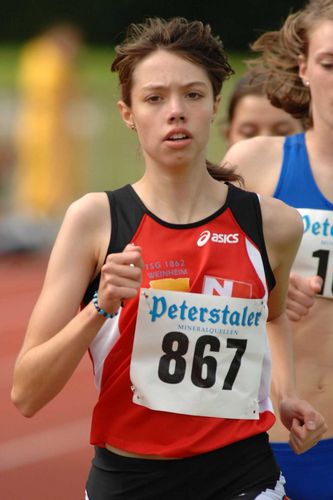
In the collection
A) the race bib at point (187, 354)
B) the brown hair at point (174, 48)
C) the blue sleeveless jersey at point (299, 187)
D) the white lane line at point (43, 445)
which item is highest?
the brown hair at point (174, 48)

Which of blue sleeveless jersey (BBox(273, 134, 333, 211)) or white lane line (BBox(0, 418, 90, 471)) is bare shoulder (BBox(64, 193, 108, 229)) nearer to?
blue sleeveless jersey (BBox(273, 134, 333, 211))

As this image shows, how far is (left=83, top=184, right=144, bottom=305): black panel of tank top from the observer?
3.14 meters

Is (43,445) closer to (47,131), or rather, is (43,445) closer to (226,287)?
(226,287)

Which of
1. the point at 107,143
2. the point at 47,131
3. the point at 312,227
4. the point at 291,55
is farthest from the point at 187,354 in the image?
the point at 107,143

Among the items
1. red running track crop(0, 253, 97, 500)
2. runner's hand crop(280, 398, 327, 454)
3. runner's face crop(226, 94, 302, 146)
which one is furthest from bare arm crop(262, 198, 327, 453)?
red running track crop(0, 253, 97, 500)

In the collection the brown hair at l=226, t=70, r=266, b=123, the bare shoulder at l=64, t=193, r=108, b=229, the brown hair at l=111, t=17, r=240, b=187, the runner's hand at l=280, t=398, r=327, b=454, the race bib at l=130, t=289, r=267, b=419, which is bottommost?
the runner's hand at l=280, t=398, r=327, b=454

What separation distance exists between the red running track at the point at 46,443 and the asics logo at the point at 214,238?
354 cm

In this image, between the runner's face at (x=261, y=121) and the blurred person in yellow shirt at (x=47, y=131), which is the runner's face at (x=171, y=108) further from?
the blurred person in yellow shirt at (x=47, y=131)

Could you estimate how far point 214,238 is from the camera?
3213 mm

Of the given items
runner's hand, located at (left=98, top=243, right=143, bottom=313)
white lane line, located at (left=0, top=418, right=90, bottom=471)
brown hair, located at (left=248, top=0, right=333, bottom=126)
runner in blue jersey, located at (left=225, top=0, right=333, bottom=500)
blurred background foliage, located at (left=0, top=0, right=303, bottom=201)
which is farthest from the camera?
blurred background foliage, located at (left=0, top=0, right=303, bottom=201)

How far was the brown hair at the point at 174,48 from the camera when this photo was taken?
10.7 feet

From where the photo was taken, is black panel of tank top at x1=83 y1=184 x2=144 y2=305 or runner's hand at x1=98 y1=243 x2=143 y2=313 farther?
black panel of tank top at x1=83 y1=184 x2=144 y2=305

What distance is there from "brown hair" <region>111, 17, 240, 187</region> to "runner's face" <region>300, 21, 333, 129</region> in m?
0.73

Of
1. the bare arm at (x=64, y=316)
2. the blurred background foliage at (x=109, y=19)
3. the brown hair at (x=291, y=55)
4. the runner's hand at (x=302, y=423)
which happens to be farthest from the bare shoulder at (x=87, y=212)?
the blurred background foliage at (x=109, y=19)
